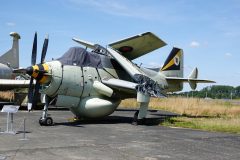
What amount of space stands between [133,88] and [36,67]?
432cm

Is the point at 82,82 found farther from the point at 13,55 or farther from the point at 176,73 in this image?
the point at 13,55

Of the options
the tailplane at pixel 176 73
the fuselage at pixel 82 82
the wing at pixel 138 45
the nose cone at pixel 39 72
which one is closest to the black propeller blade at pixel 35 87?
the nose cone at pixel 39 72

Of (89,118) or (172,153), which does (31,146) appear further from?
(89,118)

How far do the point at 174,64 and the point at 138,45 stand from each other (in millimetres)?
→ 4932

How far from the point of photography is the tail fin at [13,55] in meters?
33.3

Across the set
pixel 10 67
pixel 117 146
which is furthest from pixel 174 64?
pixel 10 67

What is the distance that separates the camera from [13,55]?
113ft

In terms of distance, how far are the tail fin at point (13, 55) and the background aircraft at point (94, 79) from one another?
18.9 metres

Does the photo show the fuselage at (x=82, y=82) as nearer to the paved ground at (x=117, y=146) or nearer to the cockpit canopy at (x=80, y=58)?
the cockpit canopy at (x=80, y=58)

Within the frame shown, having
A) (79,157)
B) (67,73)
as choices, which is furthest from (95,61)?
(79,157)

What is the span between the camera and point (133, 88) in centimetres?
1527

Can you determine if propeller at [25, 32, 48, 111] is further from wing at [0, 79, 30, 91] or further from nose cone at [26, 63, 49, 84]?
wing at [0, 79, 30, 91]

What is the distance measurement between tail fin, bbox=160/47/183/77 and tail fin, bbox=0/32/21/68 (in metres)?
17.9

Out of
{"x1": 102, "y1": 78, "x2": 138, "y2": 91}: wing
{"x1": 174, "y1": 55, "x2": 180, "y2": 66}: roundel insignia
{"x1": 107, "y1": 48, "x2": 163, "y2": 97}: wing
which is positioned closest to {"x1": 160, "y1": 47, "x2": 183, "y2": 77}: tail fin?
{"x1": 174, "y1": 55, "x2": 180, "y2": 66}: roundel insignia
